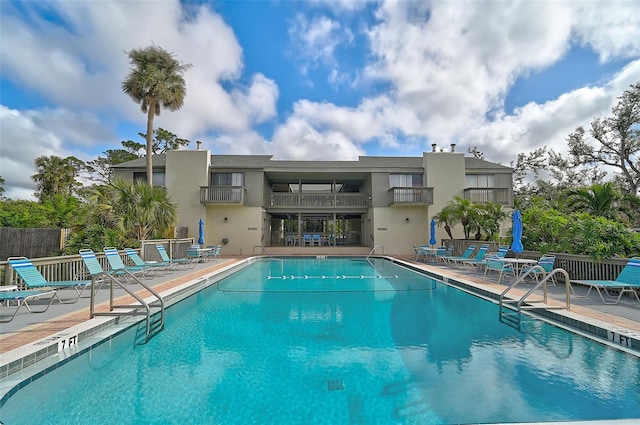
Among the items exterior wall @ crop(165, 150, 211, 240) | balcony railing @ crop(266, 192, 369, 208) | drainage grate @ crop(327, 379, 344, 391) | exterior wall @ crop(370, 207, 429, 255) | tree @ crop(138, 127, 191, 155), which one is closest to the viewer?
drainage grate @ crop(327, 379, 344, 391)

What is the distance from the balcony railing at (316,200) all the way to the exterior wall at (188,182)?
4.94m

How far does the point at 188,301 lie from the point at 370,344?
5106 mm

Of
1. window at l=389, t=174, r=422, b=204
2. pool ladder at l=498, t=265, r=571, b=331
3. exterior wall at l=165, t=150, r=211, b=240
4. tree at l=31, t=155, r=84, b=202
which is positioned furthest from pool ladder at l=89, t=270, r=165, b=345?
tree at l=31, t=155, r=84, b=202

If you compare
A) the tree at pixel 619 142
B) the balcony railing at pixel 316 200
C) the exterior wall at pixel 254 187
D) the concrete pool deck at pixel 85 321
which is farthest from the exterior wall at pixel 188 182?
the tree at pixel 619 142

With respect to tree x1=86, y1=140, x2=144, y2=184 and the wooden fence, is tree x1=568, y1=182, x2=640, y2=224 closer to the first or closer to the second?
the wooden fence

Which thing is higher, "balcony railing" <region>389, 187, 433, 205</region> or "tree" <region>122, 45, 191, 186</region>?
"tree" <region>122, 45, 191, 186</region>

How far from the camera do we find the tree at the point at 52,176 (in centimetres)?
2877

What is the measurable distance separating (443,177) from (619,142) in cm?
1424

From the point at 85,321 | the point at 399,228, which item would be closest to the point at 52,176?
the point at 399,228

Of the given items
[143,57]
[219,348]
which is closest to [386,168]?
[143,57]

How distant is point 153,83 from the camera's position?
19625 millimetres

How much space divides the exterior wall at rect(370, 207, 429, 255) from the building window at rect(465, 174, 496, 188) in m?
4.23

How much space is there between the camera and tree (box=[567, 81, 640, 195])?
22547 mm

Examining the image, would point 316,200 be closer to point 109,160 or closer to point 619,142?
point 619,142
